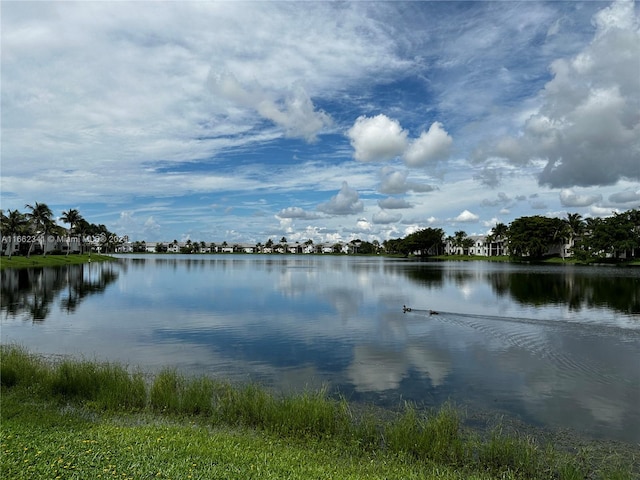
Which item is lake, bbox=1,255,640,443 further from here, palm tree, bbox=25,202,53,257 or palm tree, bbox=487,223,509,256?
palm tree, bbox=487,223,509,256

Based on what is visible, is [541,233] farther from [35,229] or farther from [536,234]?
[35,229]

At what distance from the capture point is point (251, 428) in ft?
40.2

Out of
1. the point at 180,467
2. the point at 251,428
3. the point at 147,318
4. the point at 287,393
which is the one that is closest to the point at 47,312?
the point at 147,318

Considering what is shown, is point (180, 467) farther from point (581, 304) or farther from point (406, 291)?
point (406, 291)

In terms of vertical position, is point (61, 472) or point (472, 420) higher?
point (61, 472)

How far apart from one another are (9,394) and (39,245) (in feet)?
457

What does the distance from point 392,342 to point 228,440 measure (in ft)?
51.0

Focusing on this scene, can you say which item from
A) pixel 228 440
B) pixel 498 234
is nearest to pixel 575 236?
pixel 498 234

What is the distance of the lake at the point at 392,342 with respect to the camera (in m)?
16.2

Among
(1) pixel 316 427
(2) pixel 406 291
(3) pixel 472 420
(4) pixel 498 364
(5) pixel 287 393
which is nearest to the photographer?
(1) pixel 316 427

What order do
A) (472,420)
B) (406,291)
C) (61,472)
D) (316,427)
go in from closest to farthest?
(61,472) → (316,427) → (472,420) → (406,291)

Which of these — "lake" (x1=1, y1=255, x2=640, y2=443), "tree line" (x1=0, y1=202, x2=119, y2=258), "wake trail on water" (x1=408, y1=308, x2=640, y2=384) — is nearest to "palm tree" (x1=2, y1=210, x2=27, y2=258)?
"tree line" (x1=0, y1=202, x2=119, y2=258)

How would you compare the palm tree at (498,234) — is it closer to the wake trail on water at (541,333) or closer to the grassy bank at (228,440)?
the wake trail on water at (541,333)

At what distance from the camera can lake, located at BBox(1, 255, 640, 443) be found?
16172 millimetres
